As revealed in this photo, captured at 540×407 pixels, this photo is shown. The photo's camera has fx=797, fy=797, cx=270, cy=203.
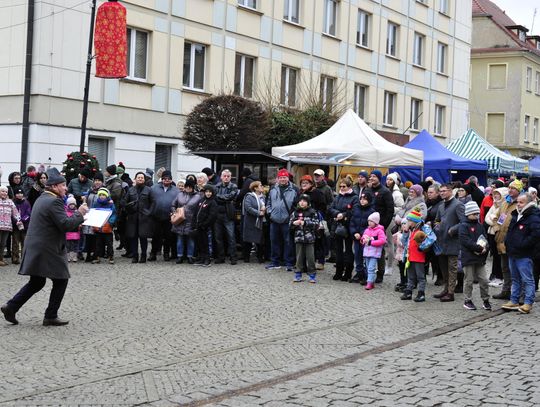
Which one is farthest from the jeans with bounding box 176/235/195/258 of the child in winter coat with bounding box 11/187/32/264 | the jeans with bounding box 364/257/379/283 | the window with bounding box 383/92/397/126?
the window with bounding box 383/92/397/126

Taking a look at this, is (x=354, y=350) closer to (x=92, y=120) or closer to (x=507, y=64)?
(x=92, y=120)

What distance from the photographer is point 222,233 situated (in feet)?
52.5

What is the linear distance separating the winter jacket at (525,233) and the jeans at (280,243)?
4697 mm

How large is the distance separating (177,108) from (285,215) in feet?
38.6

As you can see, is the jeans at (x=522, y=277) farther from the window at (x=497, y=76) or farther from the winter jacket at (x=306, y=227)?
the window at (x=497, y=76)

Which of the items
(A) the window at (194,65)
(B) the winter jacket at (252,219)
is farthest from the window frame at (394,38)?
(B) the winter jacket at (252,219)

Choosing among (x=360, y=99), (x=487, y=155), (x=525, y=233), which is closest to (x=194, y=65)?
(x=487, y=155)

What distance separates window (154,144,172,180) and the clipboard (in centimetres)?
1056

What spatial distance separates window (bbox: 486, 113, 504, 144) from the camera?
2235 inches

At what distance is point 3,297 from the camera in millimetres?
11227

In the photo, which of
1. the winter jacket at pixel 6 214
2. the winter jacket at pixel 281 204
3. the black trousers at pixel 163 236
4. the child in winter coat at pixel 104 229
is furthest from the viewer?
the black trousers at pixel 163 236

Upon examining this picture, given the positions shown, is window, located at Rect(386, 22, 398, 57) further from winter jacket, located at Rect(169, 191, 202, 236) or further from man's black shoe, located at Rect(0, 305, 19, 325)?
man's black shoe, located at Rect(0, 305, 19, 325)

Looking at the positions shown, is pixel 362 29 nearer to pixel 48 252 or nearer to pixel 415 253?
pixel 415 253

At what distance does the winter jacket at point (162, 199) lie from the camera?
1592 cm
